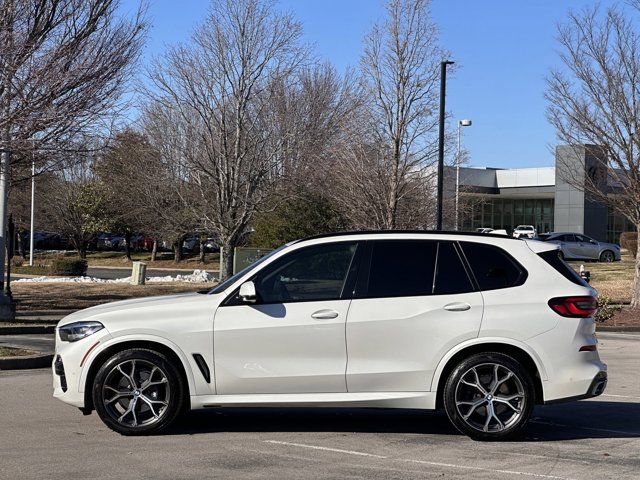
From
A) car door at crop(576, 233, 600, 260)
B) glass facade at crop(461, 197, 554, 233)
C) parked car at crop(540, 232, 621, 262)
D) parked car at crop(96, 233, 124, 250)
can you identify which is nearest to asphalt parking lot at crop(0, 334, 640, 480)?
parked car at crop(540, 232, 621, 262)

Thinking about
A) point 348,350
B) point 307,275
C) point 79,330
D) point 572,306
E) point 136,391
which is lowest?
point 136,391

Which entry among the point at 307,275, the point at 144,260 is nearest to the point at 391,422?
the point at 307,275

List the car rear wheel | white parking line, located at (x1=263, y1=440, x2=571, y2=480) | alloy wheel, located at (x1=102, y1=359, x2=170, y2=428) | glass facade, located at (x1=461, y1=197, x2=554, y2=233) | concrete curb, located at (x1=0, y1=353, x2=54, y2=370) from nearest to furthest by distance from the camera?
white parking line, located at (x1=263, y1=440, x2=571, y2=480)
alloy wheel, located at (x1=102, y1=359, x2=170, y2=428)
concrete curb, located at (x1=0, y1=353, x2=54, y2=370)
the car rear wheel
glass facade, located at (x1=461, y1=197, x2=554, y2=233)

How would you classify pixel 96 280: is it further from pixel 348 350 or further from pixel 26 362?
pixel 348 350

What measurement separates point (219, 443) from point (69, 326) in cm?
172

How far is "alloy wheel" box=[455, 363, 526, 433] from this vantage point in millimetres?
7609

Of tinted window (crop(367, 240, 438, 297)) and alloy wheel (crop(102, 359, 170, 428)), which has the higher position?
tinted window (crop(367, 240, 438, 297))

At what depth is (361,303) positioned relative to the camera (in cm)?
770

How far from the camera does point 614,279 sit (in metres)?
32.5

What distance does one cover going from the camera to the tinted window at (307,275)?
7.79 metres

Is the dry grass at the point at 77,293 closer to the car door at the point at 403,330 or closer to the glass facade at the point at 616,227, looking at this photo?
the car door at the point at 403,330

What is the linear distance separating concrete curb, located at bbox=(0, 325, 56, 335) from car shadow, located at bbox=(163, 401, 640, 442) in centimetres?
847

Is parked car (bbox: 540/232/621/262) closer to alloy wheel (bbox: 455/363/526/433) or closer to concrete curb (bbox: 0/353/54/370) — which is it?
concrete curb (bbox: 0/353/54/370)

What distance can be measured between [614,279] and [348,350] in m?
27.0
